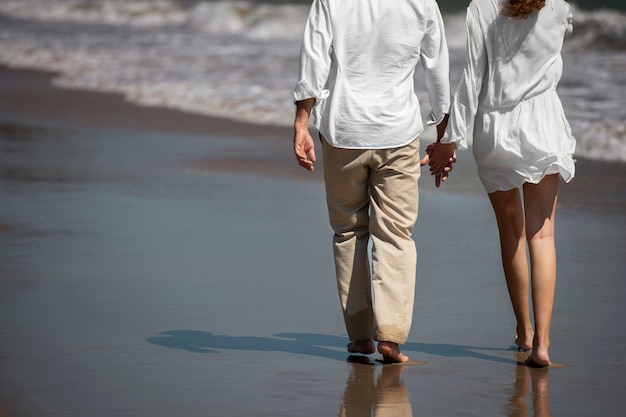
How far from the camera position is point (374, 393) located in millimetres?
3627

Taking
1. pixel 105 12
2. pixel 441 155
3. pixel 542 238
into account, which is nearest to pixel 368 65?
pixel 441 155

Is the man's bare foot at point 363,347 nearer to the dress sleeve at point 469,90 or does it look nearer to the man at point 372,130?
the man at point 372,130

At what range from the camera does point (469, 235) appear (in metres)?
6.14

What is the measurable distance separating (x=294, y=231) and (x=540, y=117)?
8.25 feet

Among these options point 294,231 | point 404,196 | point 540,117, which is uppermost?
point 540,117

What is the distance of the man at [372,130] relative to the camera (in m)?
3.80

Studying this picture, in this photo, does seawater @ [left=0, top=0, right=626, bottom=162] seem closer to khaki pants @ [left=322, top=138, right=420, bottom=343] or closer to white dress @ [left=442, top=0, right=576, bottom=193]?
white dress @ [left=442, top=0, right=576, bottom=193]

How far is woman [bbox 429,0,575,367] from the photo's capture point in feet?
12.9

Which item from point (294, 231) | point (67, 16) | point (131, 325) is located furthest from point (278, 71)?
point (67, 16)

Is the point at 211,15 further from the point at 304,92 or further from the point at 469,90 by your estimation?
the point at 304,92

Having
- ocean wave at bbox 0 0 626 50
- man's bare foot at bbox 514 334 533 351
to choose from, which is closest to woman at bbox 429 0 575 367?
man's bare foot at bbox 514 334 533 351

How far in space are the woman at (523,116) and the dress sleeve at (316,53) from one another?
51 cm

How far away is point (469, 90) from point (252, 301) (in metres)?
1.41

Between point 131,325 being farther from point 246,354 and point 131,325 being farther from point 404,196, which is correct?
point 404,196
